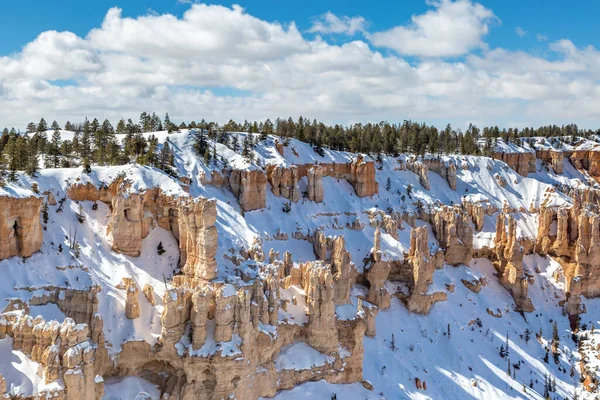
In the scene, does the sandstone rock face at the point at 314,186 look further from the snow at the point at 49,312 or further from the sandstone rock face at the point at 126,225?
the snow at the point at 49,312

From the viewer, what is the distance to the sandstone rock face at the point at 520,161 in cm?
8638

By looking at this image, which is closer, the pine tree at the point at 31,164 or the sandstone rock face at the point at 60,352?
the sandstone rock face at the point at 60,352

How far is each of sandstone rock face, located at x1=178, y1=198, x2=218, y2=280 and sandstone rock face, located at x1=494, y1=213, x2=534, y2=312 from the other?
126 ft

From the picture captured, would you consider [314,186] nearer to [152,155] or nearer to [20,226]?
[152,155]

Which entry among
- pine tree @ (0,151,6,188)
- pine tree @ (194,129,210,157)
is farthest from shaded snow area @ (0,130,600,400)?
pine tree @ (194,129,210,157)

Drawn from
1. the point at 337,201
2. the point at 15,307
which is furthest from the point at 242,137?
the point at 15,307

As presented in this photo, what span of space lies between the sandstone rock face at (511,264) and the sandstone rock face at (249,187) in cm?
2984

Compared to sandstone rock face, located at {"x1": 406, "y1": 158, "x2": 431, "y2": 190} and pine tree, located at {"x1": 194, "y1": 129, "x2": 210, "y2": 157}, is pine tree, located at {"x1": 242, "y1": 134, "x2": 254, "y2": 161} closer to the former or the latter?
pine tree, located at {"x1": 194, "y1": 129, "x2": 210, "y2": 157}

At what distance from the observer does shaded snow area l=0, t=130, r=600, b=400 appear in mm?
32031

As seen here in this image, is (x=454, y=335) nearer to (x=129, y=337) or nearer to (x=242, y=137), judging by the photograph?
(x=129, y=337)

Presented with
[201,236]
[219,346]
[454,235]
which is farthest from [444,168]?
[219,346]

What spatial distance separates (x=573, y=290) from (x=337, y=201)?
29968 millimetres

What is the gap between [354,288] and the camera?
5009cm

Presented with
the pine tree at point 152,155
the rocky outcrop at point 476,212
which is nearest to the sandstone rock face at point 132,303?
the pine tree at point 152,155
